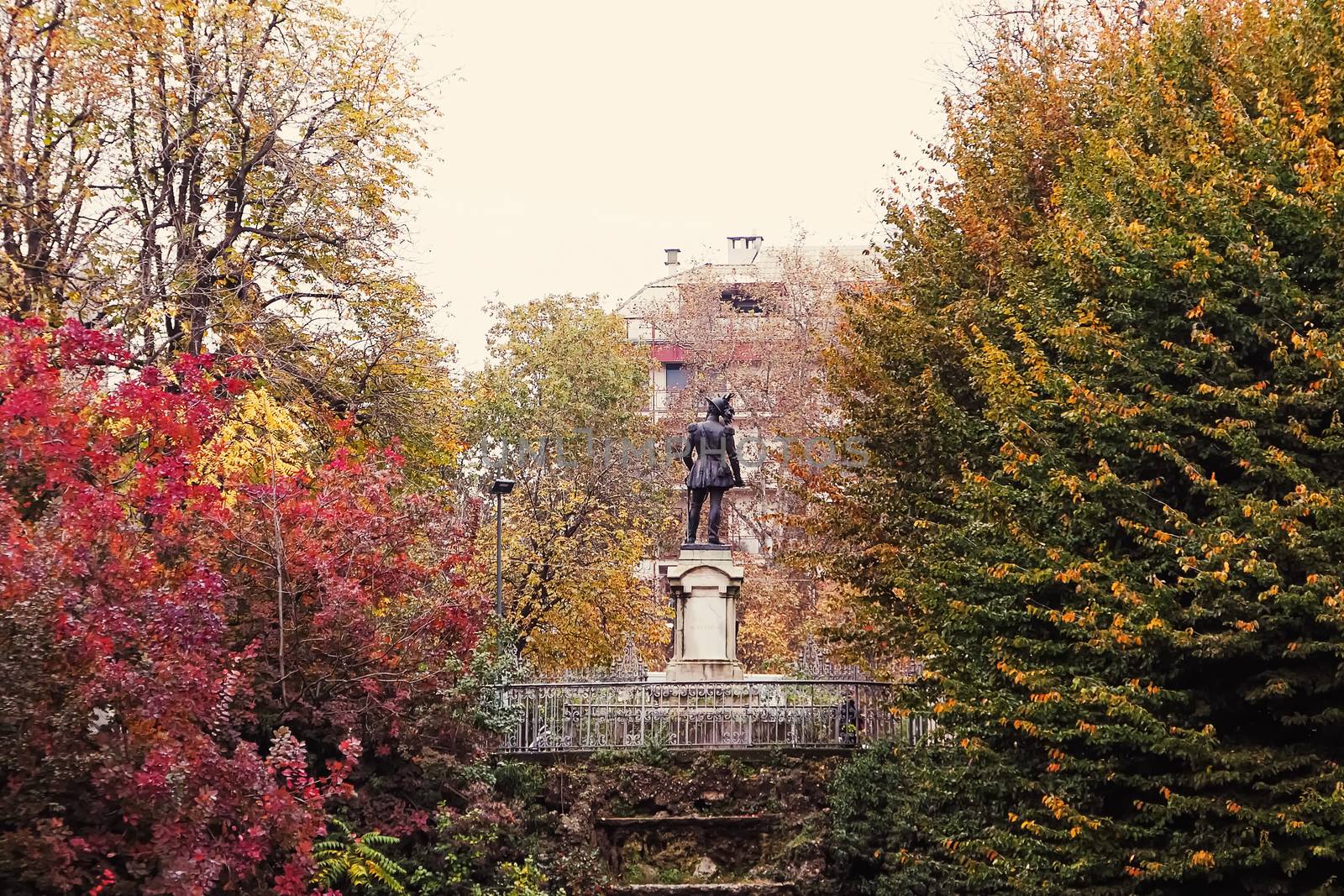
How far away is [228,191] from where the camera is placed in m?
20.0

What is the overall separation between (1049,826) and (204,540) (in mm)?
8384

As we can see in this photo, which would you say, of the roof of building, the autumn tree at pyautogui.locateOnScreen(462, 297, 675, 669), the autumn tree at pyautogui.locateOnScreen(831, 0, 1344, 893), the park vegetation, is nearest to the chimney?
the roof of building

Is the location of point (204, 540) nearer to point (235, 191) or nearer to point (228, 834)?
point (228, 834)

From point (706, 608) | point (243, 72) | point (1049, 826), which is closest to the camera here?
A: point (1049, 826)

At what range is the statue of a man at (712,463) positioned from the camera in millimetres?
22031

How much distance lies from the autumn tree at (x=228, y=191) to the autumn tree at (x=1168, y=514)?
9207 mm

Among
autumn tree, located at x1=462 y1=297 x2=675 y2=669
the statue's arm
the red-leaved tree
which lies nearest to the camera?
the red-leaved tree

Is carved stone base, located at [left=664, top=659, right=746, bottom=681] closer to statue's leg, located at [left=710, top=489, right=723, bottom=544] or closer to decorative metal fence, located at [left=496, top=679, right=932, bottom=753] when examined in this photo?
decorative metal fence, located at [left=496, top=679, right=932, bottom=753]

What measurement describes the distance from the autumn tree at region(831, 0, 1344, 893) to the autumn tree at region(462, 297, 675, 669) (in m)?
16.0

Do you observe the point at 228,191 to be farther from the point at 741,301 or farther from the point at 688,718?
the point at 741,301

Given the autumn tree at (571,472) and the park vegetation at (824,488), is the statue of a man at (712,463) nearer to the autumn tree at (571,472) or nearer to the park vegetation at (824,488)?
the park vegetation at (824,488)

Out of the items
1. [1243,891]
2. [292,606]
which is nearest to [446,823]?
[292,606]

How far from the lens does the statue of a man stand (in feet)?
72.3

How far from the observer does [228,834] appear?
11594 millimetres
